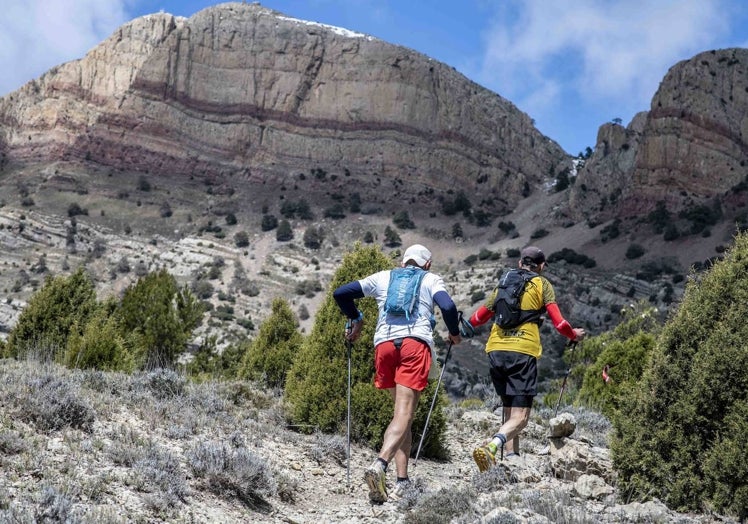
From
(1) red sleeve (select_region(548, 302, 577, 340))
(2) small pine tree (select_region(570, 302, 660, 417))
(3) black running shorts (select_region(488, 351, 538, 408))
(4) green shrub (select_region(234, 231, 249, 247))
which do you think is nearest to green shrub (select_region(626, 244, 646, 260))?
(4) green shrub (select_region(234, 231, 249, 247))

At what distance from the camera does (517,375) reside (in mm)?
6414

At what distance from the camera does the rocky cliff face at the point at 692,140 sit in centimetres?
6588

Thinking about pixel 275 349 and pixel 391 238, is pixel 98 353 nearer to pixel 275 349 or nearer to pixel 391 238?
pixel 275 349

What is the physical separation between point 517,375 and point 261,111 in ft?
273

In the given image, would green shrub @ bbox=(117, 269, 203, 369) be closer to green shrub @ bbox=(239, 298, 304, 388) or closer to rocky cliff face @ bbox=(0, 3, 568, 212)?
green shrub @ bbox=(239, 298, 304, 388)

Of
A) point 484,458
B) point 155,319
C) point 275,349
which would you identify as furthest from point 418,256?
point 155,319

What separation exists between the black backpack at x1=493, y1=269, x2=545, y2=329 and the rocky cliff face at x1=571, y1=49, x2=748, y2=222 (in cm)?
6147

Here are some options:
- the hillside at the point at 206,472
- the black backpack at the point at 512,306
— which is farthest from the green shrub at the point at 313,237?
the black backpack at the point at 512,306

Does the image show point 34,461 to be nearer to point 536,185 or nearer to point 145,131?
point 145,131

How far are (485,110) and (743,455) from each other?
93.5 meters

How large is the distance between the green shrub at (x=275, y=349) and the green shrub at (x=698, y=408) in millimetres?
7489

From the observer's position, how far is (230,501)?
5.55 m

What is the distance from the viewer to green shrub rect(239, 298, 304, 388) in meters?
12.9

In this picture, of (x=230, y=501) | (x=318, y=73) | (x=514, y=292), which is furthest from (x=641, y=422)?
(x=318, y=73)
